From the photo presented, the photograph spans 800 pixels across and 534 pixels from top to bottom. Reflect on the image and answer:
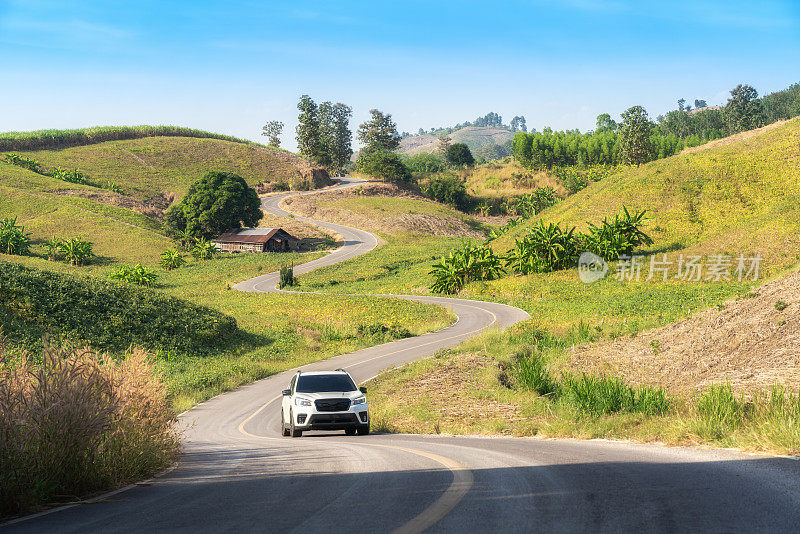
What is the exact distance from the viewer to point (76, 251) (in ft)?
292

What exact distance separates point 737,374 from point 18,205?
118493 mm

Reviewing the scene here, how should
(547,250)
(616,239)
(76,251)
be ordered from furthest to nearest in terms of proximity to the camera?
1. (76,251)
2. (547,250)
3. (616,239)

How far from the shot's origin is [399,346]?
41.6 meters

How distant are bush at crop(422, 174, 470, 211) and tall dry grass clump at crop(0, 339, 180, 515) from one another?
5536 inches

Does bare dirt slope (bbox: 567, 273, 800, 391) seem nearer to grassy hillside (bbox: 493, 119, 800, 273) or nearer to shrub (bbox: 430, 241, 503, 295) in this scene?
grassy hillside (bbox: 493, 119, 800, 273)

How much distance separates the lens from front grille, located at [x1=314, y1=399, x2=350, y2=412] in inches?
722

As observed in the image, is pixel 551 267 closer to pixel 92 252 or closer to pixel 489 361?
pixel 489 361

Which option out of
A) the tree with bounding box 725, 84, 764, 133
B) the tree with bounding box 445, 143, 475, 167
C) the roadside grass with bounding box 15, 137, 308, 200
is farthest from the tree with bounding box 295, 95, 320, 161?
the tree with bounding box 725, 84, 764, 133

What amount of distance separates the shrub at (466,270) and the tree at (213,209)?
5274 cm

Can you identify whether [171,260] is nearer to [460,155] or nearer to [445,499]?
[445,499]

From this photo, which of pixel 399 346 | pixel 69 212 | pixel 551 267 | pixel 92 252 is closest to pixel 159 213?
pixel 69 212

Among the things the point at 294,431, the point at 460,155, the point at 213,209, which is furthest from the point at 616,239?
the point at 460,155
